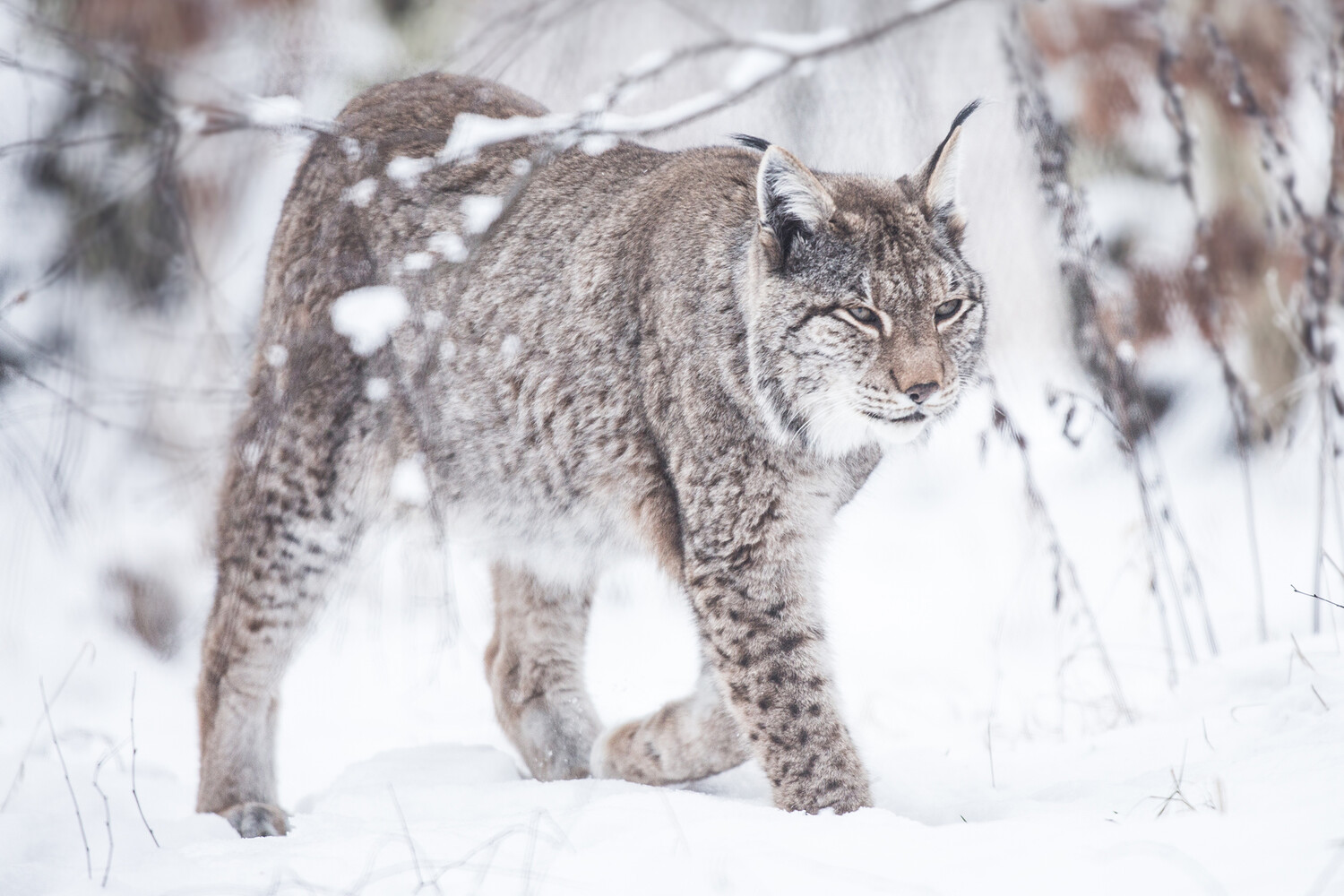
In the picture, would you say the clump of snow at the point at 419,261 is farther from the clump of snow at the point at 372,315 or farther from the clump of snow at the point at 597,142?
the clump of snow at the point at 597,142

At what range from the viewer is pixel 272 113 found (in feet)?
6.57

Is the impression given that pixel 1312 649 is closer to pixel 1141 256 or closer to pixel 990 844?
pixel 990 844

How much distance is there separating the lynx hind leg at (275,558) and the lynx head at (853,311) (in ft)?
3.98

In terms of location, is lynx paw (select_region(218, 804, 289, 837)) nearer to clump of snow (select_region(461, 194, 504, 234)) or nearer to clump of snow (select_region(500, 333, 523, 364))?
clump of snow (select_region(500, 333, 523, 364))

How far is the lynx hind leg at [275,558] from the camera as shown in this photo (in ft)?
10.8

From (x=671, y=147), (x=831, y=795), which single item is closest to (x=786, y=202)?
(x=671, y=147)

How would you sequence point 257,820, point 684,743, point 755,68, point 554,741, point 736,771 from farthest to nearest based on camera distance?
point 554,741 → point 736,771 → point 684,743 → point 257,820 → point 755,68

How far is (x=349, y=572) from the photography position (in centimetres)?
355

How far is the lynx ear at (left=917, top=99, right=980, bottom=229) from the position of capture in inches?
109

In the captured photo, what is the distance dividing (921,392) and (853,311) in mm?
255

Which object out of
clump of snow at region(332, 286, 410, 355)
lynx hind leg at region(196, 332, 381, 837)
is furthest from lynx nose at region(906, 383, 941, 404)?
lynx hind leg at region(196, 332, 381, 837)

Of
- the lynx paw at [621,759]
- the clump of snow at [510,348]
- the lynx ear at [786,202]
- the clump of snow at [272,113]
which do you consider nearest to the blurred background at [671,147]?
the clump of snow at [272,113]

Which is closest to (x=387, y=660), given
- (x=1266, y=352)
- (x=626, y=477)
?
(x=626, y=477)

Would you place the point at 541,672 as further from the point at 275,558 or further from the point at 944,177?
the point at 944,177
